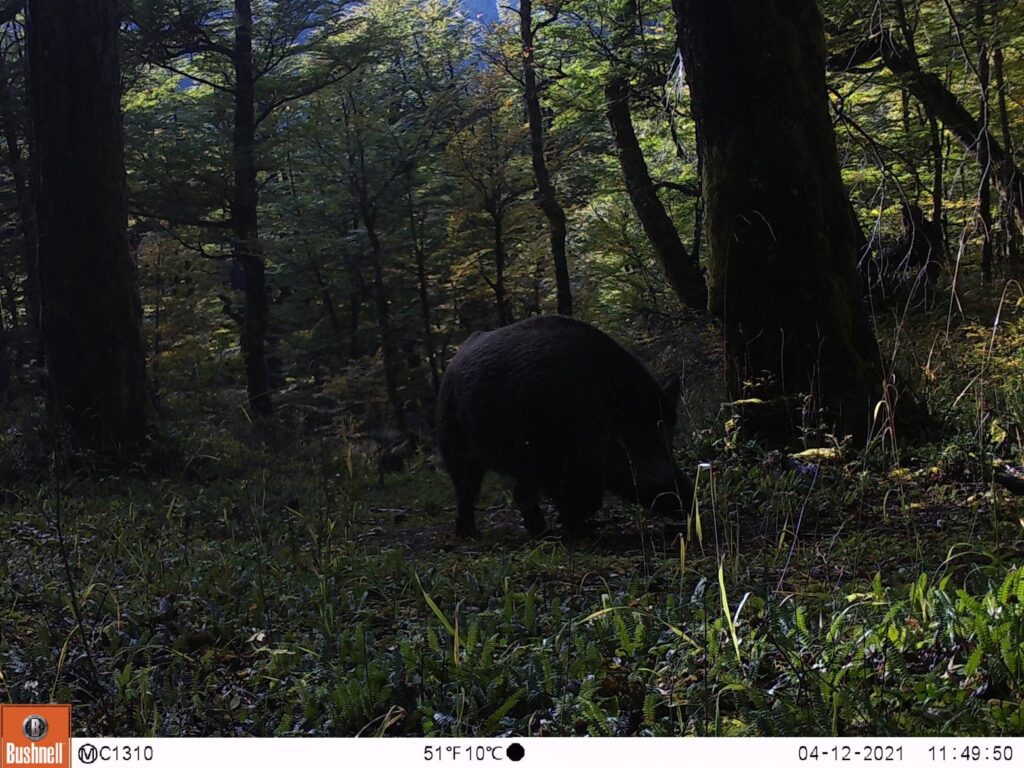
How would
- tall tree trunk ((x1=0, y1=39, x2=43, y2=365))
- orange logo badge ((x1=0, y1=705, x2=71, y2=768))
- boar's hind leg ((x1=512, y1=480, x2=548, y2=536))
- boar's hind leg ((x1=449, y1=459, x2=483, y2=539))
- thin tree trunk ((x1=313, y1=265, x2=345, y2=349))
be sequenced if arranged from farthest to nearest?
thin tree trunk ((x1=313, y1=265, x2=345, y2=349)), tall tree trunk ((x1=0, y1=39, x2=43, y2=365)), boar's hind leg ((x1=449, y1=459, x2=483, y2=539)), boar's hind leg ((x1=512, y1=480, x2=548, y2=536)), orange logo badge ((x1=0, y1=705, x2=71, y2=768))

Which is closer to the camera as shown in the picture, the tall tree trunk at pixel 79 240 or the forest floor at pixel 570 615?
the forest floor at pixel 570 615

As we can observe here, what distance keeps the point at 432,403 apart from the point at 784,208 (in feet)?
45.9

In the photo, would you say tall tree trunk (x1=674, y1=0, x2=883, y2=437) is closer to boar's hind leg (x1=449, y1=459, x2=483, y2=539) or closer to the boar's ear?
the boar's ear

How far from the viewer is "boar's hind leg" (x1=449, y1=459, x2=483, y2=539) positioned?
6.43 m

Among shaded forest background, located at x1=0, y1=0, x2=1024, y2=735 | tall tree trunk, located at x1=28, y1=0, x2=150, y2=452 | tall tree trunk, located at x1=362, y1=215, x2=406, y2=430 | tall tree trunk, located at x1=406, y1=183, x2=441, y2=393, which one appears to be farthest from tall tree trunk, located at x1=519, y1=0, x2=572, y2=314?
tall tree trunk, located at x1=28, y1=0, x2=150, y2=452

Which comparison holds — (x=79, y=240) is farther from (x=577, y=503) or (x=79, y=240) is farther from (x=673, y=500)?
(x=673, y=500)

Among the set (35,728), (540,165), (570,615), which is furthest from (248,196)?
(35,728)

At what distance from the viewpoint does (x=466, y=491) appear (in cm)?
646

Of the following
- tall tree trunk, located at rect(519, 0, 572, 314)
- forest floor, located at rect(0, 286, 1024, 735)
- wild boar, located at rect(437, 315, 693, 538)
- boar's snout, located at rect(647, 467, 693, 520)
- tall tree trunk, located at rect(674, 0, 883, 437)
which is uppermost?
tall tree trunk, located at rect(519, 0, 572, 314)

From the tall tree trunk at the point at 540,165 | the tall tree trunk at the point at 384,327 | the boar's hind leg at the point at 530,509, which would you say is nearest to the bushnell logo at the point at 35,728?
the boar's hind leg at the point at 530,509

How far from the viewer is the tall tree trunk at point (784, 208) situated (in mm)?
6102

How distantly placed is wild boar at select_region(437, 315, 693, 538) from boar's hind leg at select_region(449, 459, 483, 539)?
0.32 meters
